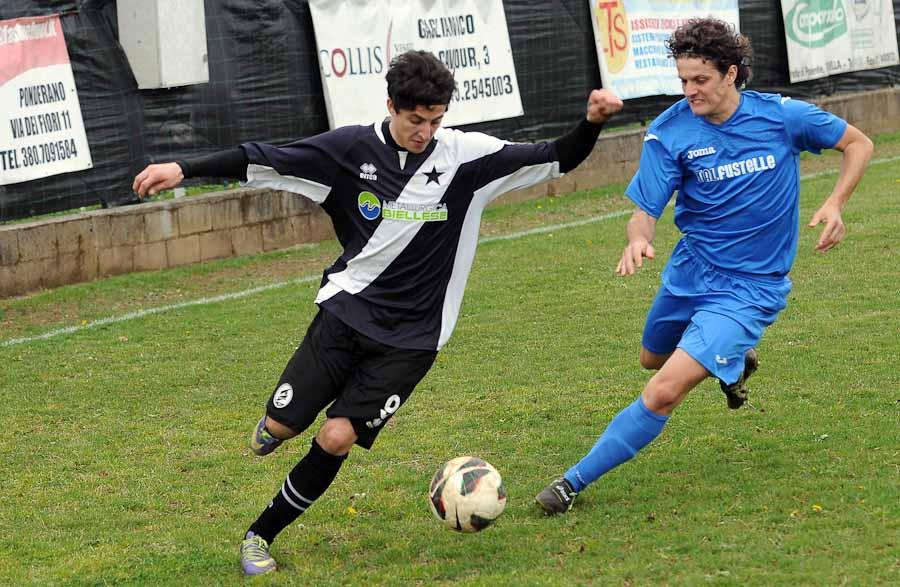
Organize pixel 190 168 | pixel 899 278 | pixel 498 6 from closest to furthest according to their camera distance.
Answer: pixel 190 168 < pixel 899 278 < pixel 498 6

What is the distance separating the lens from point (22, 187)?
11234 mm

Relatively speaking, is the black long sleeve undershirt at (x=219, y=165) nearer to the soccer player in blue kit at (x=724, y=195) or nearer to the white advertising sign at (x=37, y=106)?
the soccer player in blue kit at (x=724, y=195)

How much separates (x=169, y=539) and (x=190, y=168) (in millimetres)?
1690

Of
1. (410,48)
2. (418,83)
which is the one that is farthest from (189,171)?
(410,48)

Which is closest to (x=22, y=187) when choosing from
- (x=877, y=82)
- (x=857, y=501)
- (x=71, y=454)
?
(x=71, y=454)

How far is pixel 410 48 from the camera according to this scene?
543 inches

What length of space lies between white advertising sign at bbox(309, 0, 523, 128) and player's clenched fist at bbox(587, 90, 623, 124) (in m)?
7.82

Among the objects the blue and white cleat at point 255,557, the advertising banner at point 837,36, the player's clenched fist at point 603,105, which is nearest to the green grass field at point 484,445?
the blue and white cleat at point 255,557

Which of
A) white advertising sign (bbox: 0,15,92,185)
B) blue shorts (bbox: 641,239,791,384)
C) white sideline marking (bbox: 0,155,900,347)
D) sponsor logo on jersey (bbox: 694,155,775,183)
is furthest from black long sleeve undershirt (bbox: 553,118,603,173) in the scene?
white advertising sign (bbox: 0,15,92,185)

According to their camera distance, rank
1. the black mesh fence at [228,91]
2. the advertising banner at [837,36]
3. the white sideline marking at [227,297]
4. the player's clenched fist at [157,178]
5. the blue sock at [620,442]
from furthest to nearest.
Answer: the advertising banner at [837,36]
the black mesh fence at [228,91]
the white sideline marking at [227,297]
the blue sock at [620,442]
the player's clenched fist at [157,178]

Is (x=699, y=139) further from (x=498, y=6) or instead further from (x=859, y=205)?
(x=498, y=6)

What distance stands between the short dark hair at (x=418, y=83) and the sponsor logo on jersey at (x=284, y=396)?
1224mm

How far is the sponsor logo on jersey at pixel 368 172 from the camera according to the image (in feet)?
18.2

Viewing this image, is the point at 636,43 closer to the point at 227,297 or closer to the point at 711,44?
the point at 227,297
